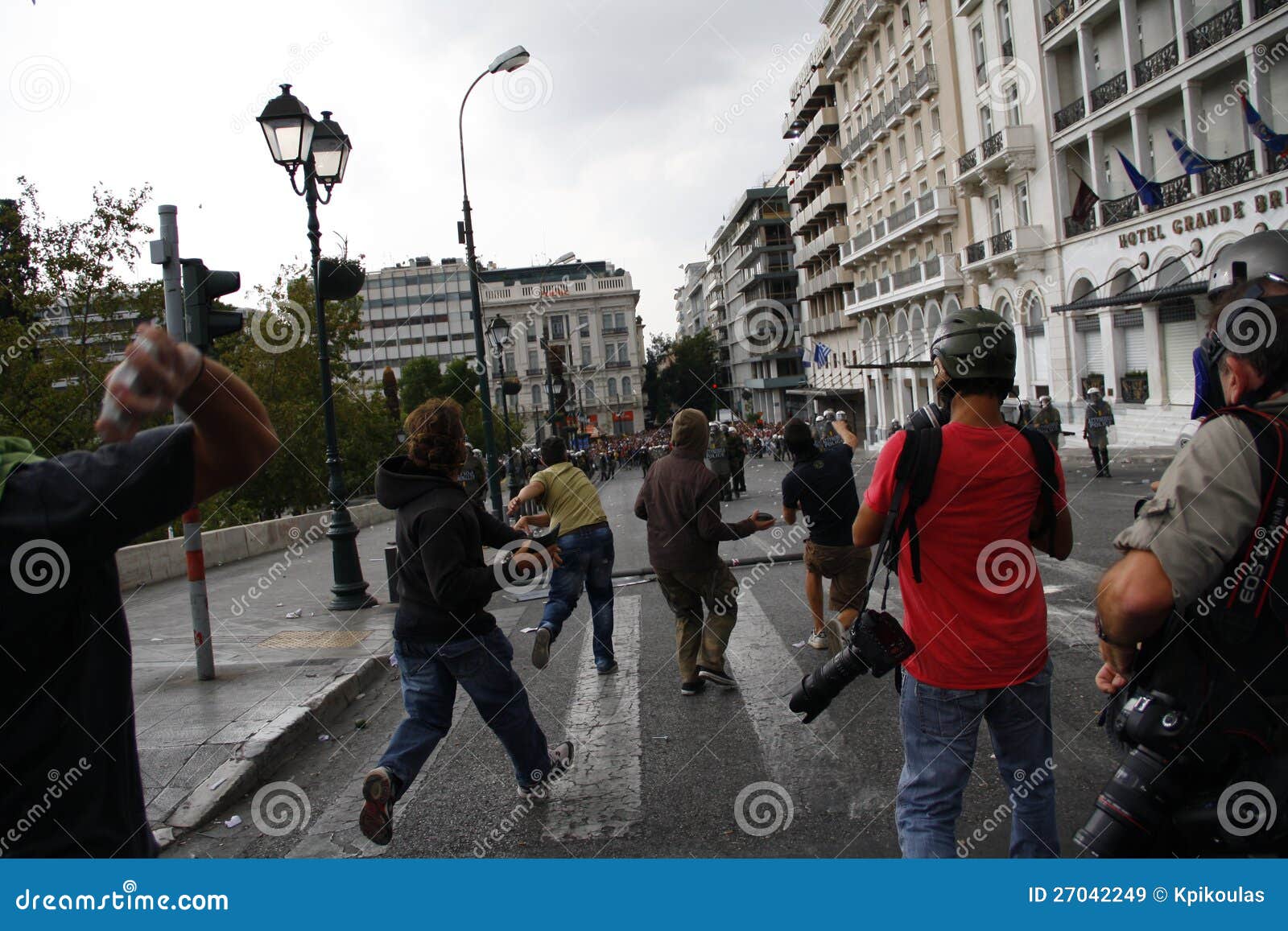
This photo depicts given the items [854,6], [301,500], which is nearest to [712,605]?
[301,500]

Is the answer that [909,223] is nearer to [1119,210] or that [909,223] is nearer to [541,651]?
[1119,210]

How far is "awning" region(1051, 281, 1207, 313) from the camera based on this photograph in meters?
21.5

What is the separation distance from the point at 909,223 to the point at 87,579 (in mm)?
42945

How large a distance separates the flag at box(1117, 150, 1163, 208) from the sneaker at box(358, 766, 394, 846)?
81.4 ft

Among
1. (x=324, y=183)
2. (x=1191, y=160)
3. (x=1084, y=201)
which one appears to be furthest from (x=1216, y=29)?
(x=324, y=183)

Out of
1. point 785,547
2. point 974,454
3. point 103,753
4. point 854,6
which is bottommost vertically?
point 785,547

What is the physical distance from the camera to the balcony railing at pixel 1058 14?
27.4 m

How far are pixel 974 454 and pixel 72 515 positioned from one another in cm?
219

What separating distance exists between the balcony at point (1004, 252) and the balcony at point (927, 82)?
676 centimetres

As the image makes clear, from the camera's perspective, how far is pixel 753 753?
4.80 meters

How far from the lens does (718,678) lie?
601cm

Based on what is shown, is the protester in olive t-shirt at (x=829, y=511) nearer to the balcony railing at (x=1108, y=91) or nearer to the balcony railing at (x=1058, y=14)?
the balcony railing at (x=1108, y=91)

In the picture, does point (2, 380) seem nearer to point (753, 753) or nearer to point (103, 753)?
point (753, 753)

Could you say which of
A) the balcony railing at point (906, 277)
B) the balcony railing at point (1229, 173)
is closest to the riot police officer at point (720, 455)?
the balcony railing at point (1229, 173)
